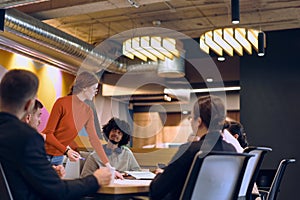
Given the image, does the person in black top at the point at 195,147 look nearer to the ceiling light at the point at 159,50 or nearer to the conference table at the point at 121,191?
the conference table at the point at 121,191

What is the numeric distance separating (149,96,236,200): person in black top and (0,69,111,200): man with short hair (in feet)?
1.63

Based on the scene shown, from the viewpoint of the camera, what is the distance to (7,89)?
1.44 meters

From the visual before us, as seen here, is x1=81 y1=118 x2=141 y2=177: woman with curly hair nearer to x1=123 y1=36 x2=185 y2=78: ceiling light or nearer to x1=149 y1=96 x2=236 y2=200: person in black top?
x1=149 y1=96 x2=236 y2=200: person in black top

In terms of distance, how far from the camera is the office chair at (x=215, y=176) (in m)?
1.67

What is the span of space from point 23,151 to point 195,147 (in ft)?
2.78

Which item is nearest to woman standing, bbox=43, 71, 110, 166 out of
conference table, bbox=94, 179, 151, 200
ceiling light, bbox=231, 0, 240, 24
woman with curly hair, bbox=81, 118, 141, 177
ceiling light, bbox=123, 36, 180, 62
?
woman with curly hair, bbox=81, 118, 141, 177

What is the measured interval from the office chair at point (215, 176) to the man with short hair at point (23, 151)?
48cm

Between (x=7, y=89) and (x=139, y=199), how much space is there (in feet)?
2.98

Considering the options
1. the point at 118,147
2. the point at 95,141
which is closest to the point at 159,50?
the point at 118,147

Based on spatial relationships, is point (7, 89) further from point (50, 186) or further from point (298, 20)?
point (298, 20)

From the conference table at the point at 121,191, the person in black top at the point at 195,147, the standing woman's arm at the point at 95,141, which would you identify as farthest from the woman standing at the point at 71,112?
the person in black top at the point at 195,147

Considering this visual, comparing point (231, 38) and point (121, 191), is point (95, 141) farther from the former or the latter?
point (231, 38)

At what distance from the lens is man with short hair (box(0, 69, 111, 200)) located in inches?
54.1

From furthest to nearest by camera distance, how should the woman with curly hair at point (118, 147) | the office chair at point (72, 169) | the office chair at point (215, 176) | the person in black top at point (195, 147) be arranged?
the woman with curly hair at point (118, 147) < the office chair at point (72, 169) < the person in black top at point (195, 147) < the office chair at point (215, 176)
